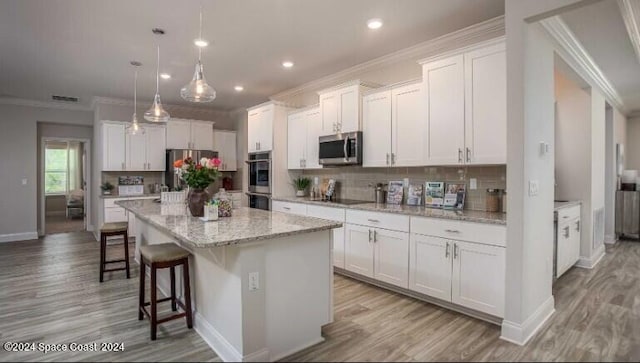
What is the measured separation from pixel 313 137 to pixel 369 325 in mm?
2916

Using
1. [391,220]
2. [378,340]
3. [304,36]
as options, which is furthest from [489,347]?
[304,36]

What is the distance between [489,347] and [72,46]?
5.14 m

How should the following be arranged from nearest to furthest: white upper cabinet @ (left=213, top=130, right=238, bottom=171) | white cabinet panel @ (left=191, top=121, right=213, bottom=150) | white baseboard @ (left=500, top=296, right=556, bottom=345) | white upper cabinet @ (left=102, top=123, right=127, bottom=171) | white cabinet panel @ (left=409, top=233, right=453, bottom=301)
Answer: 1. white baseboard @ (left=500, top=296, right=556, bottom=345)
2. white cabinet panel @ (left=409, top=233, right=453, bottom=301)
3. white upper cabinet @ (left=102, top=123, right=127, bottom=171)
4. white cabinet panel @ (left=191, top=121, right=213, bottom=150)
5. white upper cabinet @ (left=213, top=130, right=238, bottom=171)

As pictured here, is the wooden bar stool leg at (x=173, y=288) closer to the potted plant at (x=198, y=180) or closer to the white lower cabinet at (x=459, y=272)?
the potted plant at (x=198, y=180)

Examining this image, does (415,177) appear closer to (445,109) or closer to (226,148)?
(445,109)

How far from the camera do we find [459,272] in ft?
9.62

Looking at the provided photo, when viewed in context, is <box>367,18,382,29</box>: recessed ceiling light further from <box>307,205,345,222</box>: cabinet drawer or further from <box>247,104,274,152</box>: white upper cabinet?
<box>247,104,274,152</box>: white upper cabinet

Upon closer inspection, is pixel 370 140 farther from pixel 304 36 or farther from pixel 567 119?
pixel 567 119

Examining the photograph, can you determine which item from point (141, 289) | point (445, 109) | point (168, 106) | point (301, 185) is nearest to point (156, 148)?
point (168, 106)

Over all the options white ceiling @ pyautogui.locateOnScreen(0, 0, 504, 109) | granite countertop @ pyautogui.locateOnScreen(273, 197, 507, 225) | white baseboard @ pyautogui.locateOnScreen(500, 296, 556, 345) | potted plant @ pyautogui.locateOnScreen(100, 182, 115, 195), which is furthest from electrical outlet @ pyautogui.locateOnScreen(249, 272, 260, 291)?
potted plant @ pyautogui.locateOnScreen(100, 182, 115, 195)

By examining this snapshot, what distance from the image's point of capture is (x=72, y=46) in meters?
3.86

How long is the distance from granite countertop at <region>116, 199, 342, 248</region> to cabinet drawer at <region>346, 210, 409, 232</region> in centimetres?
102

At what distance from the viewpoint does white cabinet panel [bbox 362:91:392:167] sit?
154 inches

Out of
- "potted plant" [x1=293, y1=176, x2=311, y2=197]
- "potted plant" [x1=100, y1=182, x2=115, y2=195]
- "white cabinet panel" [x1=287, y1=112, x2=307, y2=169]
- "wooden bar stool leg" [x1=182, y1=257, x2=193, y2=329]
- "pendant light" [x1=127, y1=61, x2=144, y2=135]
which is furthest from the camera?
"potted plant" [x1=100, y1=182, x2=115, y2=195]
